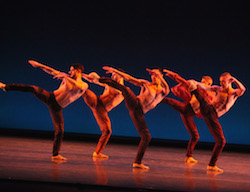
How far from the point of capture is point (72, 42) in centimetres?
855

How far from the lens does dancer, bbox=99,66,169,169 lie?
517cm

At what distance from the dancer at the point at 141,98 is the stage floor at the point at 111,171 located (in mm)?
395

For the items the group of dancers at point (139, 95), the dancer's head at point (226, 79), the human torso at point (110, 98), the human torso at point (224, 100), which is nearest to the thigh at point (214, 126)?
the group of dancers at point (139, 95)

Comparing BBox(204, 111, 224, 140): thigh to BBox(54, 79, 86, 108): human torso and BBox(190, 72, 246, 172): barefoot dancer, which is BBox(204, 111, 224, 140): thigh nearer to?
BBox(190, 72, 246, 172): barefoot dancer

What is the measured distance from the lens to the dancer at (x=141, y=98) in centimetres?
517

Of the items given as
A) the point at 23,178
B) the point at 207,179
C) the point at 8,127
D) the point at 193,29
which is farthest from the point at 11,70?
the point at 207,179

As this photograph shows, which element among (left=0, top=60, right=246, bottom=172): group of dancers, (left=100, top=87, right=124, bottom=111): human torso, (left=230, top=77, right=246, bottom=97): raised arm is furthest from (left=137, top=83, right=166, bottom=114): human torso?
(left=230, top=77, right=246, bottom=97): raised arm

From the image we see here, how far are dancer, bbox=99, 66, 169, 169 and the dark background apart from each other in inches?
125

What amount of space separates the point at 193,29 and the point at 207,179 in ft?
15.3

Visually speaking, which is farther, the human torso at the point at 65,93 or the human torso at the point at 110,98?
the human torso at the point at 110,98

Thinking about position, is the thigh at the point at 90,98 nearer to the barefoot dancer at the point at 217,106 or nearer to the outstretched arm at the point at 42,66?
the outstretched arm at the point at 42,66

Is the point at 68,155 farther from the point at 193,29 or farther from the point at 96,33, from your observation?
the point at 193,29

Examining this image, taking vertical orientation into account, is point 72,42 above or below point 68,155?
above

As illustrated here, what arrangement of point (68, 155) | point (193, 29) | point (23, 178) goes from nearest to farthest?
point (23, 178) < point (68, 155) < point (193, 29)
